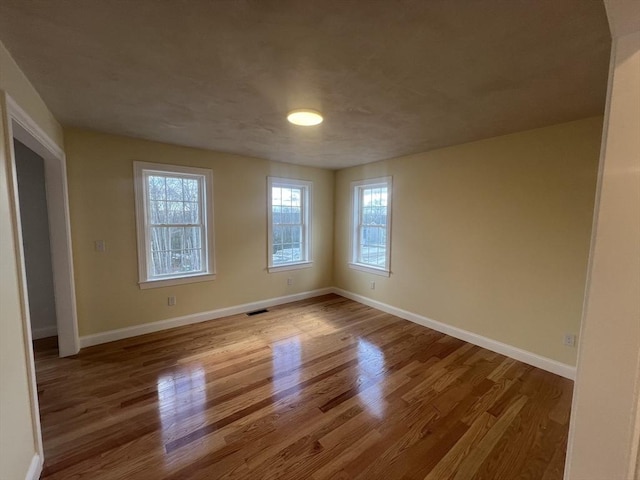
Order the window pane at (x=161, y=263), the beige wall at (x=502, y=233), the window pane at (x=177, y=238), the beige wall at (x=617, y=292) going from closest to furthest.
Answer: the beige wall at (x=617, y=292)
the beige wall at (x=502, y=233)
the window pane at (x=161, y=263)
the window pane at (x=177, y=238)

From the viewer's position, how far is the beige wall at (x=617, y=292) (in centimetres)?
80

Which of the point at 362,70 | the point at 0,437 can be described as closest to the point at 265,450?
the point at 0,437

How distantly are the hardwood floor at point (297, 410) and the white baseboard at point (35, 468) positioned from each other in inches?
2.3

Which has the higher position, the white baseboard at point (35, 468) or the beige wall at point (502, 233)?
the beige wall at point (502, 233)

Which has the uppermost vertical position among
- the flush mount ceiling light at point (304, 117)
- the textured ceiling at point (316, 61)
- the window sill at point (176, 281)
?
the textured ceiling at point (316, 61)

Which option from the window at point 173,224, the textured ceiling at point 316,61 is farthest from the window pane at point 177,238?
the textured ceiling at point 316,61

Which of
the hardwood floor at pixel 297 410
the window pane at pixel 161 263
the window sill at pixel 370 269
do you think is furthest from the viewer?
the window sill at pixel 370 269

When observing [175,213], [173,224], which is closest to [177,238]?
[173,224]

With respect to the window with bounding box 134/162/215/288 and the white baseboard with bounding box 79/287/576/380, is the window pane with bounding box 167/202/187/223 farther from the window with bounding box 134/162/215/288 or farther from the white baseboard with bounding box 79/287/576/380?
the white baseboard with bounding box 79/287/576/380

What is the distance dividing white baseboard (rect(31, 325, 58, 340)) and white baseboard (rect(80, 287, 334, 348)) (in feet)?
2.56

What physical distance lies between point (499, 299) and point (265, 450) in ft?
8.87

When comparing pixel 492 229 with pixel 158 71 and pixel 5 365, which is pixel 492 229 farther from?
pixel 5 365

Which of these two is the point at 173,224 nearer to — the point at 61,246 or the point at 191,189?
the point at 191,189

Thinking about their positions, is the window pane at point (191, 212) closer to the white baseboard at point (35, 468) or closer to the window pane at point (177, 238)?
the window pane at point (177, 238)
